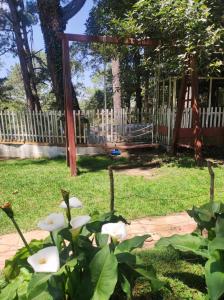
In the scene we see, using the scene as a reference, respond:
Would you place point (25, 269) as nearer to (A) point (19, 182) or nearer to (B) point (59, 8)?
(A) point (19, 182)

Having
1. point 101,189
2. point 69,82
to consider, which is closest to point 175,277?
point 101,189

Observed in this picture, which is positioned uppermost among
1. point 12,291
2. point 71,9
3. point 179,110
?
point 71,9

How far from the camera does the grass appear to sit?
2.68 metres

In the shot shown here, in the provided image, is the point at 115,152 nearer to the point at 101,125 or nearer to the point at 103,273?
the point at 101,125

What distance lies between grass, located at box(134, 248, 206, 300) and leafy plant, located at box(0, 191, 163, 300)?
39 centimetres

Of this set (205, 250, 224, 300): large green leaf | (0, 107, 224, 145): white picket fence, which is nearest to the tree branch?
(0, 107, 224, 145): white picket fence

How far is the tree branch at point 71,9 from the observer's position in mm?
11734

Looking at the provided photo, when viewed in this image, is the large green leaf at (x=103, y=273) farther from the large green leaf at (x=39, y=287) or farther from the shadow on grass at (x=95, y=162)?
the shadow on grass at (x=95, y=162)

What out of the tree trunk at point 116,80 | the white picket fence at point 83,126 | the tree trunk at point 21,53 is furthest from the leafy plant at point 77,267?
the tree trunk at point 21,53

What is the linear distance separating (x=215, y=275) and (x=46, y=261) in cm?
114

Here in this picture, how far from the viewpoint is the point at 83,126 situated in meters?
10.6

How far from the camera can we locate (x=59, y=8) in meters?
10.8

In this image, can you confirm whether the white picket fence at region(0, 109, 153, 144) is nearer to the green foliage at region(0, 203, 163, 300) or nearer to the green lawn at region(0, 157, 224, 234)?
the green lawn at region(0, 157, 224, 234)

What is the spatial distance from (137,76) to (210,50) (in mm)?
9723
